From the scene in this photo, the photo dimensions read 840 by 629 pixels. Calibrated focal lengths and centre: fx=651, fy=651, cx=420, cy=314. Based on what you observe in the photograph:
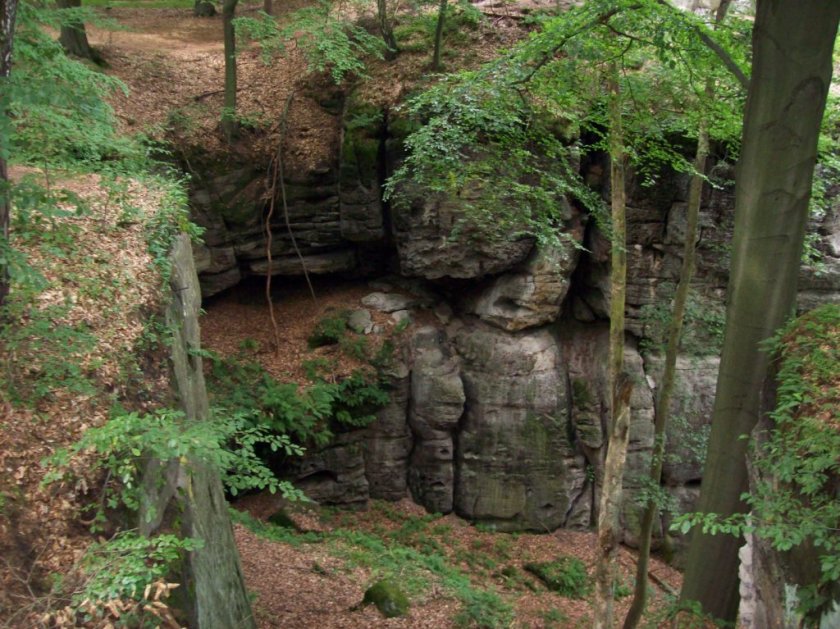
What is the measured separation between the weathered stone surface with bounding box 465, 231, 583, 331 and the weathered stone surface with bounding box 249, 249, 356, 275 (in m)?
3.68

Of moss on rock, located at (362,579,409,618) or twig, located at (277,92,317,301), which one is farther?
twig, located at (277,92,317,301)

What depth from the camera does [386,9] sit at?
15609mm

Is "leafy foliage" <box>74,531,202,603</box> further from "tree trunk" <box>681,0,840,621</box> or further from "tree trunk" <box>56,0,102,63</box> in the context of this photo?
"tree trunk" <box>56,0,102,63</box>

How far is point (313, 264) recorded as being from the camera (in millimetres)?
15641

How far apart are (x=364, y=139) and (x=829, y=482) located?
12.0m

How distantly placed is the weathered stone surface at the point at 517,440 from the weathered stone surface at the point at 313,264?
160 inches

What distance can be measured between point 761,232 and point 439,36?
1000 cm

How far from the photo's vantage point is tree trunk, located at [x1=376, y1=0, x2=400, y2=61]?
14.8 meters

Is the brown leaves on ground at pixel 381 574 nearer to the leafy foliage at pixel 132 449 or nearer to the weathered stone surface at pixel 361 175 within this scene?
the leafy foliage at pixel 132 449

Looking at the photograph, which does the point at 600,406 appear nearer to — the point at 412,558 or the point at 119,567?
the point at 412,558

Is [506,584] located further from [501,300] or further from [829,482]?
[829,482]

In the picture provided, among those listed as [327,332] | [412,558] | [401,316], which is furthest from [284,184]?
[412,558]

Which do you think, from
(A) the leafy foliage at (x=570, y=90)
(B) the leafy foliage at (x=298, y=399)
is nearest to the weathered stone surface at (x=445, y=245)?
(B) the leafy foliage at (x=298, y=399)

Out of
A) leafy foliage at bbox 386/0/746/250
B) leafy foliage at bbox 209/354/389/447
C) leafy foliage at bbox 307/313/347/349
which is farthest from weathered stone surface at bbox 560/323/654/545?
leafy foliage at bbox 386/0/746/250
